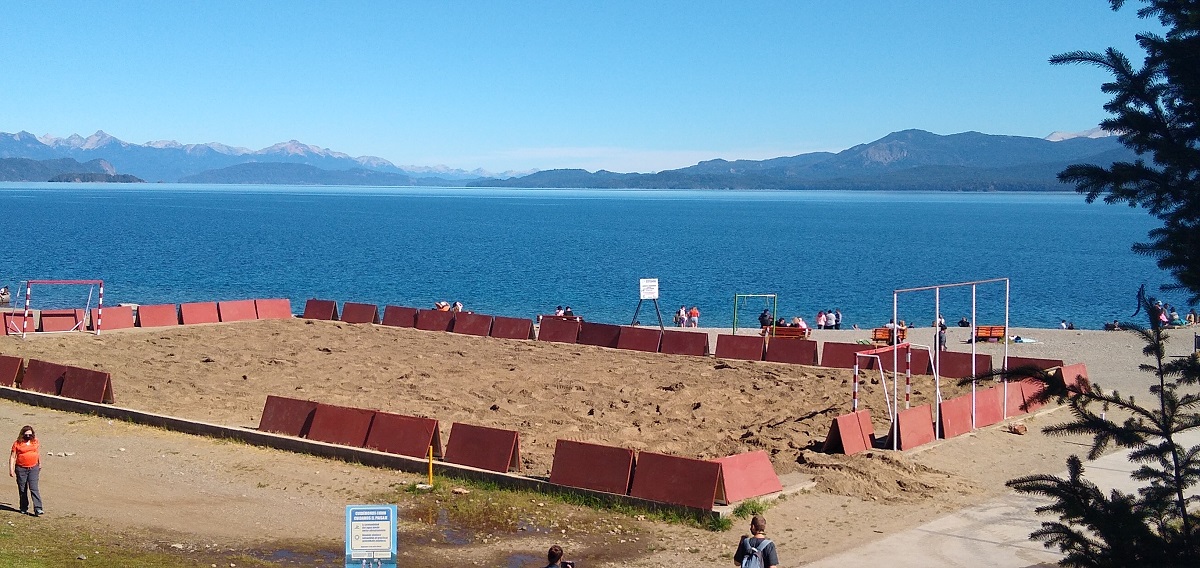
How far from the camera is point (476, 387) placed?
27062 mm

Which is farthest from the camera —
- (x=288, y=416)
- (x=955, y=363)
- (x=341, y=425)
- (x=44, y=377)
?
(x=955, y=363)

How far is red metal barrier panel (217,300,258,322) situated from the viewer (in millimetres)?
38594

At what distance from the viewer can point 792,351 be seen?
3206 cm

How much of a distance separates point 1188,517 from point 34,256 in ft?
303

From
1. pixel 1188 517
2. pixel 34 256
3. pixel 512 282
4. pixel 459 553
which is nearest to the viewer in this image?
pixel 1188 517

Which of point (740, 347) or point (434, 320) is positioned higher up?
point (434, 320)

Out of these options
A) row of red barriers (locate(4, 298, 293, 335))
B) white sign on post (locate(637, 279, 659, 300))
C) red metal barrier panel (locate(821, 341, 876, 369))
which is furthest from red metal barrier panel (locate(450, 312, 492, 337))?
red metal barrier panel (locate(821, 341, 876, 369))

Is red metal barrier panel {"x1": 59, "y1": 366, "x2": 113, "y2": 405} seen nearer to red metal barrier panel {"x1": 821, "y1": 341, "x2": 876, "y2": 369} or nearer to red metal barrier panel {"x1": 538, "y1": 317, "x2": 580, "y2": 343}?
red metal barrier panel {"x1": 538, "y1": 317, "x2": 580, "y2": 343}

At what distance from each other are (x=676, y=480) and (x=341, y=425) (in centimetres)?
728

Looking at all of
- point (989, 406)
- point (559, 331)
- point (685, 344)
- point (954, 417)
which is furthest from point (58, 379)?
point (989, 406)

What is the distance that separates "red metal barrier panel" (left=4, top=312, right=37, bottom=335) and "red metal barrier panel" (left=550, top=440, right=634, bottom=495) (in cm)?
2252

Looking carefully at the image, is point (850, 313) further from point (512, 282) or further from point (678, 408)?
point (678, 408)

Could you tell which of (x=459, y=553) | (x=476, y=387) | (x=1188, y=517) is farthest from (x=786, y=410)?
(x=1188, y=517)

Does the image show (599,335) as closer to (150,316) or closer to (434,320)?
(434,320)
